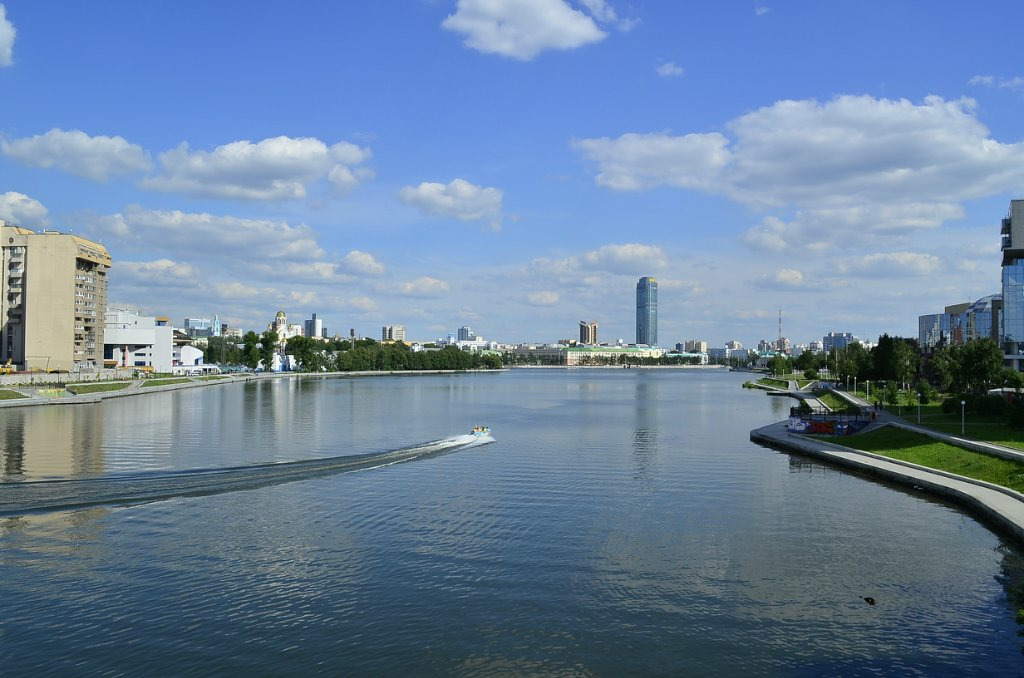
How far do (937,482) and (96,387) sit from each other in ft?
303

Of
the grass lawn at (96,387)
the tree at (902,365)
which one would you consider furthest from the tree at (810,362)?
the grass lawn at (96,387)

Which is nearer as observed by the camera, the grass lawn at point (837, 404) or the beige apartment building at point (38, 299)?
the grass lawn at point (837, 404)

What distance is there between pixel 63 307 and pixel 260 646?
112m

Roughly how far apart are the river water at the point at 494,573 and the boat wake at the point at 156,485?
0.24m

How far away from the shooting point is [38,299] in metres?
108

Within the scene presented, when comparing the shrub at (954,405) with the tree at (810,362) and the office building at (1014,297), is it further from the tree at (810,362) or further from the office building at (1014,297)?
the tree at (810,362)

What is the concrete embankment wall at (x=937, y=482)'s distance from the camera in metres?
23.7

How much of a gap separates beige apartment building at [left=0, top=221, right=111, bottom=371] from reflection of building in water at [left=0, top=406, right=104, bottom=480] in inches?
1801

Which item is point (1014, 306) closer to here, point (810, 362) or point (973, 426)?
point (810, 362)

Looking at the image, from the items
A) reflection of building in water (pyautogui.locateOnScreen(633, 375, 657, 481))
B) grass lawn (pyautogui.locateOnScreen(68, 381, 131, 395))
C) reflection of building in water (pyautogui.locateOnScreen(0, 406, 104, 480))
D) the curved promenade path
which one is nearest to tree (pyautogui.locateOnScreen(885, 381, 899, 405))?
the curved promenade path

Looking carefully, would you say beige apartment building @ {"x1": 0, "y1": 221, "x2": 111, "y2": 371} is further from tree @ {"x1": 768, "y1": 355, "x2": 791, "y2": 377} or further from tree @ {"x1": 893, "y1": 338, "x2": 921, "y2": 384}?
tree @ {"x1": 768, "y1": 355, "x2": 791, "y2": 377}

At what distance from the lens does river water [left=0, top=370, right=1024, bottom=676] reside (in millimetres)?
14477

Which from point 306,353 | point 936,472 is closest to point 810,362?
point 306,353

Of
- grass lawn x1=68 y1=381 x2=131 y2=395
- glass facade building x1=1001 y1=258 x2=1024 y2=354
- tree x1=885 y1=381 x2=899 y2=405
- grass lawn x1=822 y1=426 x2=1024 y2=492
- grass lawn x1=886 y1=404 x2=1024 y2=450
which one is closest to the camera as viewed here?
grass lawn x1=822 y1=426 x2=1024 y2=492
